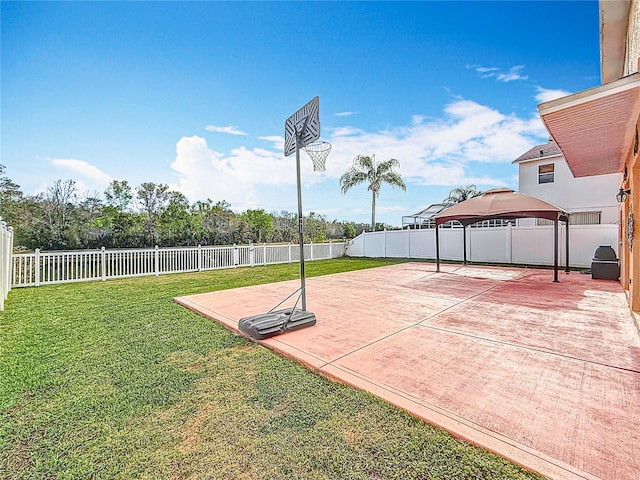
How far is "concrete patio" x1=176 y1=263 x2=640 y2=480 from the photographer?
1.92 m

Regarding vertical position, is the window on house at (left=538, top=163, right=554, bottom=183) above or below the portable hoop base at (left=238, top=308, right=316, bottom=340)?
above

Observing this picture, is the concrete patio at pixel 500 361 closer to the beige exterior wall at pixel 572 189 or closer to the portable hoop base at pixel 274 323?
the portable hoop base at pixel 274 323

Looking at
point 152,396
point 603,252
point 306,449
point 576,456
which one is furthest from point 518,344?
point 603,252

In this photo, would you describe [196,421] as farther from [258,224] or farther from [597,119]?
[258,224]

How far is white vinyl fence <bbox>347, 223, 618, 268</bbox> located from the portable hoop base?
1209 centimetres

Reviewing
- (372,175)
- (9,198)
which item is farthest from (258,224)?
(9,198)

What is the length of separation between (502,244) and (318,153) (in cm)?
1162

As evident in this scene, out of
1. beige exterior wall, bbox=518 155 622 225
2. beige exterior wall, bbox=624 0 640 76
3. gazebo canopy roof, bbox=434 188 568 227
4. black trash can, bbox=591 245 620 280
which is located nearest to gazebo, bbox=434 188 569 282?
gazebo canopy roof, bbox=434 188 568 227

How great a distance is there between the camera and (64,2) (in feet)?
22.4

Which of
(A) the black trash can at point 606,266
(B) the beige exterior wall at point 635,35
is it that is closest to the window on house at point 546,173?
(A) the black trash can at point 606,266

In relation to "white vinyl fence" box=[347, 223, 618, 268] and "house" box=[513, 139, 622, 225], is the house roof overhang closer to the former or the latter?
"white vinyl fence" box=[347, 223, 618, 268]

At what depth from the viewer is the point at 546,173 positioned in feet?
50.5

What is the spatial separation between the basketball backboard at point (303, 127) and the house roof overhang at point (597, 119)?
2.93 metres

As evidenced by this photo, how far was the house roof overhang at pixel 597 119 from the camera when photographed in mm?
3368
